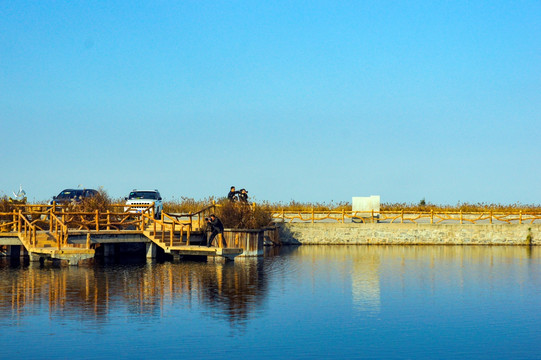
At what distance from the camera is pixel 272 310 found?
829 inches

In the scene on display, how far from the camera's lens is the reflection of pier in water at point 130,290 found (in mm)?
20703

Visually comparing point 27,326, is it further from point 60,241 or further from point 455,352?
point 60,241

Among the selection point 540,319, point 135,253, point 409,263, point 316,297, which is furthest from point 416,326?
point 135,253

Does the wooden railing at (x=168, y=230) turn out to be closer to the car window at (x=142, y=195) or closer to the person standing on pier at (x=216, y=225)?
the person standing on pier at (x=216, y=225)

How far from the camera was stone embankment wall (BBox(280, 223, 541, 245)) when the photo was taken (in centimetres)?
4528

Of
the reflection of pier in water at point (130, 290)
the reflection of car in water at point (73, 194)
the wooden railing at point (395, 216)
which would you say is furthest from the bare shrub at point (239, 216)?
the reflection of car in water at point (73, 194)

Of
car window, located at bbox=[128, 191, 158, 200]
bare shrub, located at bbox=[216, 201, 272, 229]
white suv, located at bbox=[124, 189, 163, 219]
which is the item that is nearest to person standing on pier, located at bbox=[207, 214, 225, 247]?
bare shrub, located at bbox=[216, 201, 272, 229]

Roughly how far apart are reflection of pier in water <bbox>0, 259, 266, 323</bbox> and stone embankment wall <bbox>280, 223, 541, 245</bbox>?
13.6 m

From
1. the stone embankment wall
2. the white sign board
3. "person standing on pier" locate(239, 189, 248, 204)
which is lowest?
the stone embankment wall

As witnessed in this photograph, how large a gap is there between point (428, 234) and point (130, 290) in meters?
25.4

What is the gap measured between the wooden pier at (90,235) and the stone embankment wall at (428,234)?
10.2 metres

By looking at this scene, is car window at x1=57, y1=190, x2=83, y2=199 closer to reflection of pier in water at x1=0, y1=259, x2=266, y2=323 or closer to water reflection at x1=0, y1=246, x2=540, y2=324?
water reflection at x1=0, y1=246, x2=540, y2=324

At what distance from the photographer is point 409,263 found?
3441cm

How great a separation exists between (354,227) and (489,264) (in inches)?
499
